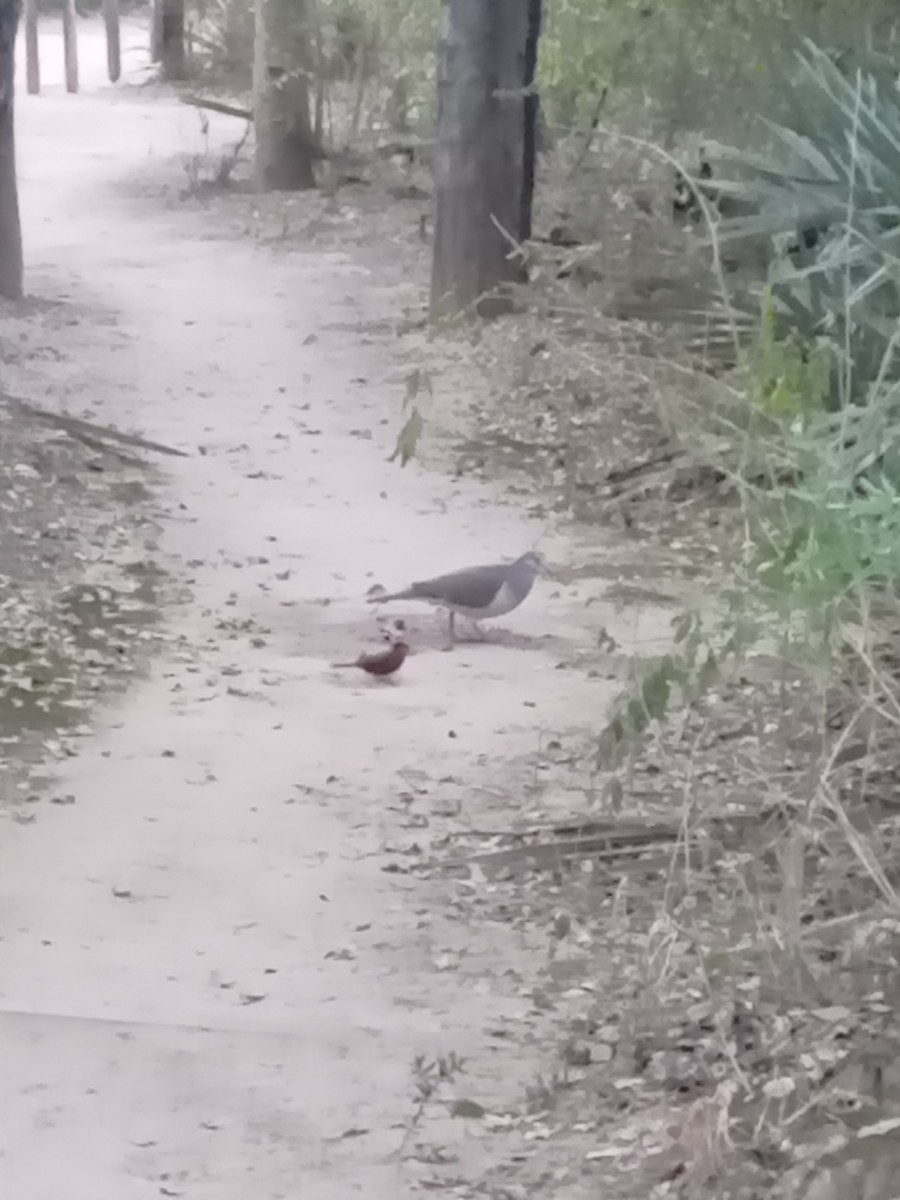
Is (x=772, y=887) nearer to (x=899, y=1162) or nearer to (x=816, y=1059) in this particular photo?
(x=816, y=1059)

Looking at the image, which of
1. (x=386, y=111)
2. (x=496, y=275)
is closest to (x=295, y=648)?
(x=496, y=275)

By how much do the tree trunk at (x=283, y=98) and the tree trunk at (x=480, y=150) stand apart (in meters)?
5.23

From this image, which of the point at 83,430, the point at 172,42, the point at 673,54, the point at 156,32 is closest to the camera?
the point at 83,430

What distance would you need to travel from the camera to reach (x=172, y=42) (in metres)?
21.0

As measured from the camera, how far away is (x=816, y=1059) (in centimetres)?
272

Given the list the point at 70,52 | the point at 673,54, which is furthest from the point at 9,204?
the point at 70,52

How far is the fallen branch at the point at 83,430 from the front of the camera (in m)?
7.27

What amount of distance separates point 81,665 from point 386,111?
10180mm

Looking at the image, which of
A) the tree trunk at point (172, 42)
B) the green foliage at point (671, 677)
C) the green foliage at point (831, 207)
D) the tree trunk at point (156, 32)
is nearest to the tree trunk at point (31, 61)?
the tree trunk at point (156, 32)

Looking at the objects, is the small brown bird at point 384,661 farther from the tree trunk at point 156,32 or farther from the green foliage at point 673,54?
the tree trunk at point 156,32

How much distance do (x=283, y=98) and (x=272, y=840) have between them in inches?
444

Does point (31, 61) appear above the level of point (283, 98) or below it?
below

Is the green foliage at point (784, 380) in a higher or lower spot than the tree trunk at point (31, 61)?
higher

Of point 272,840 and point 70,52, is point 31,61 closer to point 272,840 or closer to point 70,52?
point 70,52
